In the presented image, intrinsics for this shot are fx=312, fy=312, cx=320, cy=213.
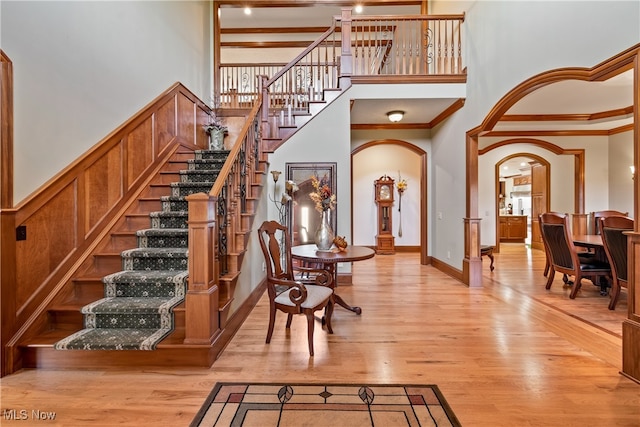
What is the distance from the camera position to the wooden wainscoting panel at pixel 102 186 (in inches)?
119

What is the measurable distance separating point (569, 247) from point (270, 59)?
8332mm

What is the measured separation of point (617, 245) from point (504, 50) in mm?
2655

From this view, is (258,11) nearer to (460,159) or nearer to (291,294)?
(460,159)

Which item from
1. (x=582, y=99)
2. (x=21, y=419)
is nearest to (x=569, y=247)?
(x=582, y=99)

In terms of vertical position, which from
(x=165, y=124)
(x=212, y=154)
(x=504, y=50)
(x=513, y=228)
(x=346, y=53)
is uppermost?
(x=346, y=53)

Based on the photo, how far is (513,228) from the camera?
999 cm

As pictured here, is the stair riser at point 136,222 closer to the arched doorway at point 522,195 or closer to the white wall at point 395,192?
the white wall at point 395,192

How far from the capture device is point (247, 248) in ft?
11.6

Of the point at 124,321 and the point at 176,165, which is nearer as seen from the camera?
the point at 124,321

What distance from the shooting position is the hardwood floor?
188 centimetres

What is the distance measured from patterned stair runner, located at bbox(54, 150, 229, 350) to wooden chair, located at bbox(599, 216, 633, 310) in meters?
4.47
